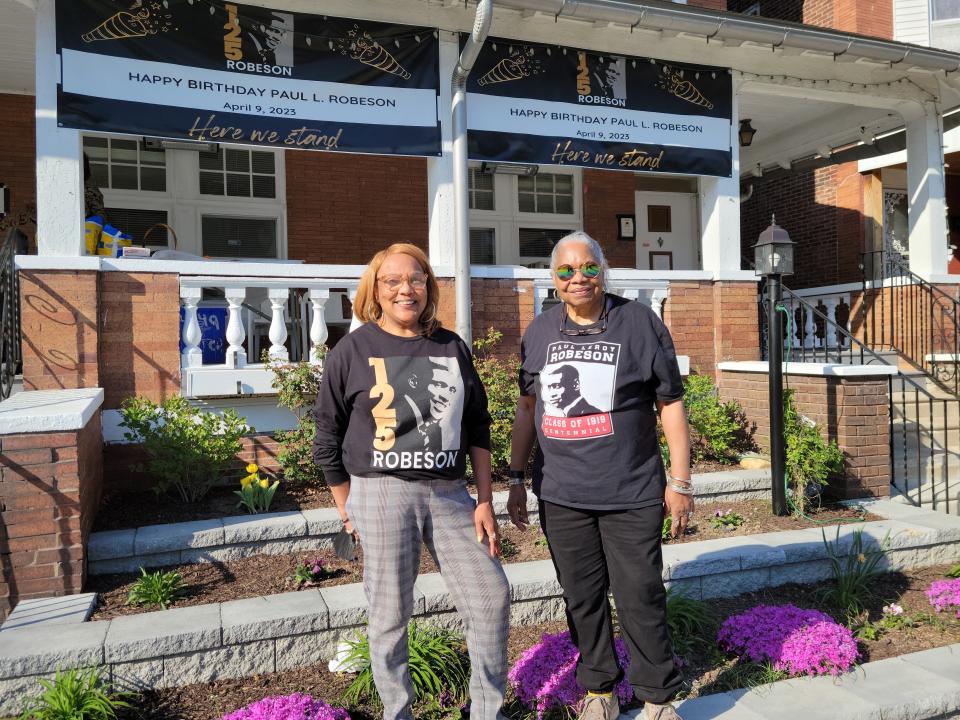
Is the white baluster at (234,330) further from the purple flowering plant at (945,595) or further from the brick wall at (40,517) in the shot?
the purple flowering plant at (945,595)

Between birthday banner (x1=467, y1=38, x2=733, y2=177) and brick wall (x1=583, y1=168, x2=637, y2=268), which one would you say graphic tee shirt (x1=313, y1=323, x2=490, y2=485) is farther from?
brick wall (x1=583, y1=168, x2=637, y2=268)

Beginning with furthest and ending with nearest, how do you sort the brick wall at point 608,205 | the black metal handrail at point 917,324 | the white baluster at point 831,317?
the brick wall at point 608,205 → the white baluster at point 831,317 → the black metal handrail at point 917,324

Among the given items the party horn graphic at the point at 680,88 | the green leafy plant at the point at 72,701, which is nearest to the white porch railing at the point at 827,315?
the party horn graphic at the point at 680,88

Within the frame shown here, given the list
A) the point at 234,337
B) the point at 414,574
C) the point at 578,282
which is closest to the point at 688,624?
the point at 414,574

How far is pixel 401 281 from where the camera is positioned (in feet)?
8.08

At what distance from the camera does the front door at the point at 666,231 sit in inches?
445

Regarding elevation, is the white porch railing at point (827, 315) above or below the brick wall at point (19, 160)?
below

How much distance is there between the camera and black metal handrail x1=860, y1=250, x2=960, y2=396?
8.30 meters

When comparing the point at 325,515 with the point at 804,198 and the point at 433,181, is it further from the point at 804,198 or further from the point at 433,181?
the point at 804,198

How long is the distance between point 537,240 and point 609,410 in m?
8.04

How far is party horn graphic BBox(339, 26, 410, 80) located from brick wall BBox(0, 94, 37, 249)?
401 centimetres

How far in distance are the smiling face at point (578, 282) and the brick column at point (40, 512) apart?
269cm

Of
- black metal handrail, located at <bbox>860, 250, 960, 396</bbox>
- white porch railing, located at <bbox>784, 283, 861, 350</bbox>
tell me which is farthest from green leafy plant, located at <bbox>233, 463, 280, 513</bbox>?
white porch railing, located at <bbox>784, 283, 861, 350</bbox>

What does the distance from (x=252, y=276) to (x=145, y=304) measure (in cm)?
81
